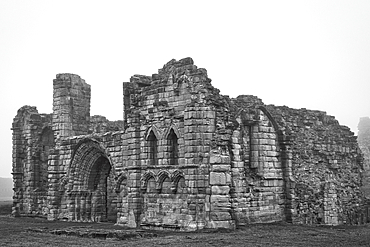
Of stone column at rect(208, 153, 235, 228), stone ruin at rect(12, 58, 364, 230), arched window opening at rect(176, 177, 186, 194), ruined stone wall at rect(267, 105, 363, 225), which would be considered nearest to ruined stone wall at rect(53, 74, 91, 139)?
stone ruin at rect(12, 58, 364, 230)

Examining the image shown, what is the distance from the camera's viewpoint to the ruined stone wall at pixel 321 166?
78.4ft

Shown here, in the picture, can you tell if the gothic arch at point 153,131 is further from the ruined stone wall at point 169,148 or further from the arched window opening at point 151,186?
the arched window opening at point 151,186

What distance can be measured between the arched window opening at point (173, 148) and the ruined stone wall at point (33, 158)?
10862mm

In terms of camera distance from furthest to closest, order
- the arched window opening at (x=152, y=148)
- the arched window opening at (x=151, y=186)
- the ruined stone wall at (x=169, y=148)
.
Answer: the arched window opening at (x=152, y=148) < the arched window opening at (x=151, y=186) < the ruined stone wall at (x=169, y=148)

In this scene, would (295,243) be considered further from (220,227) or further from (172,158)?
(172,158)

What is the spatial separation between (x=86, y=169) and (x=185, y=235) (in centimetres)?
989

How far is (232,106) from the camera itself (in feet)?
72.4

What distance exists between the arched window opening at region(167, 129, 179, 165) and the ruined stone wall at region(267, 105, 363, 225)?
13.8 ft

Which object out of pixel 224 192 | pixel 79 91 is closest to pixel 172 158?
pixel 224 192

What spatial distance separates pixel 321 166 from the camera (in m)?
25.1

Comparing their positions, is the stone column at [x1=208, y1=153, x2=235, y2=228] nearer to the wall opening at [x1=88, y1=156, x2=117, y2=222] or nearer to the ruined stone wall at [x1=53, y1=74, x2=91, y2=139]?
the wall opening at [x1=88, y1=156, x2=117, y2=222]

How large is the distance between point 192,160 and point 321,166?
742cm

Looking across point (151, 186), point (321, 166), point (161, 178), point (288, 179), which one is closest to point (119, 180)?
point (151, 186)

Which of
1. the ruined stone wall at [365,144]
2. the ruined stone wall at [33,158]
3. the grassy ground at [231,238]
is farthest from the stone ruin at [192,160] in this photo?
the ruined stone wall at [365,144]
